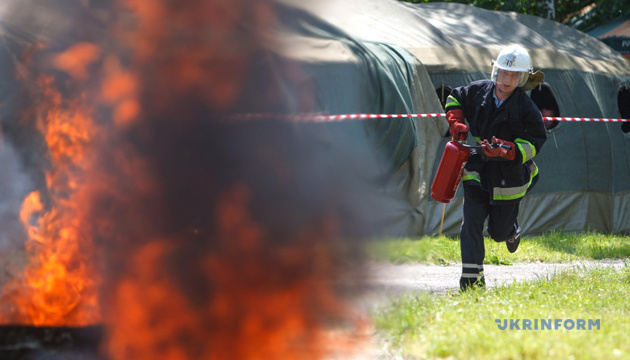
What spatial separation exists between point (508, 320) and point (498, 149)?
1434mm

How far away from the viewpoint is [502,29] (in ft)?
39.4

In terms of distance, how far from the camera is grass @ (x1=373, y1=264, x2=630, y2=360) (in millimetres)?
4188

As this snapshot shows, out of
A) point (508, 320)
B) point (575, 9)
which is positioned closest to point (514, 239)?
point (508, 320)

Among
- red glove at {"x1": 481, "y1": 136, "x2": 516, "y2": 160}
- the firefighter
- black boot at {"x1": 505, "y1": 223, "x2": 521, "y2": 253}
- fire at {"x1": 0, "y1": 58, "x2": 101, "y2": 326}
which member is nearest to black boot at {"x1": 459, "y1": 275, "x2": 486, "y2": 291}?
the firefighter

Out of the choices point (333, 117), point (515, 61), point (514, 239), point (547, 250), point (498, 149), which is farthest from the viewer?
point (547, 250)

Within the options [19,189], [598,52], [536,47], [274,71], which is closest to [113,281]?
[274,71]

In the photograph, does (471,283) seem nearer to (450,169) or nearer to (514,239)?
(514,239)

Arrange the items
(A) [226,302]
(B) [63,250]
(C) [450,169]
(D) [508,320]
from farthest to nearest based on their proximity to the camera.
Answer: (C) [450,169]
(B) [63,250]
(D) [508,320]
(A) [226,302]

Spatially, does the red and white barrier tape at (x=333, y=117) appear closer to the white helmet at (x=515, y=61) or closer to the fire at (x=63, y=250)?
the fire at (x=63, y=250)

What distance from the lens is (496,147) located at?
231 inches

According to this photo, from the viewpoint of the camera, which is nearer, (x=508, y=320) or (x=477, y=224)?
(x=508, y=320)

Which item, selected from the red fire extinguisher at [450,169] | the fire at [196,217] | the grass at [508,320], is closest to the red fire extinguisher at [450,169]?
the red fire extinguisher at [450,169]

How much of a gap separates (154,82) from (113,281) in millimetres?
1116

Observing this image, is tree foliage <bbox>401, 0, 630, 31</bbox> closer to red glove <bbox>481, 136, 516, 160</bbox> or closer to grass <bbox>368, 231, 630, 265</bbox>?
grass <bbox>368, 231, 630, 265</bbox>
